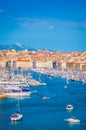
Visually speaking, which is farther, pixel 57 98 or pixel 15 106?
pixel 57 98

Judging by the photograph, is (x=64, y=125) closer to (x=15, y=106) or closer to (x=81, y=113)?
(x=81, y=113)

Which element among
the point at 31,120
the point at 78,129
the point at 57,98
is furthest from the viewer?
the point at 57,98

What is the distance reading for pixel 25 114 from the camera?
1911 centimetres

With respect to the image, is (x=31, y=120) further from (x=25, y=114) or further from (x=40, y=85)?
(x=40, y=85)

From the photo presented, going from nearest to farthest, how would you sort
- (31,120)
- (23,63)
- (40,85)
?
(31,120) → (40,85) → (23,63)

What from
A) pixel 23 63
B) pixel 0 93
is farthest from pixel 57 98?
pixel 23 63

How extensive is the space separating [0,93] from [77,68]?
24.6 metres

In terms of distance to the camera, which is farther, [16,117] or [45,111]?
[45,111]

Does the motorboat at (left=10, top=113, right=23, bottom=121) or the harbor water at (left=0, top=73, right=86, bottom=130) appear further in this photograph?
the motorboat at (left=10, top=113, right=23, bottom=121)

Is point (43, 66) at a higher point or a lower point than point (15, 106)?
higher

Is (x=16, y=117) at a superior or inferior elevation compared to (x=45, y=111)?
inferior

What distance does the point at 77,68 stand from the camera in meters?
49.2

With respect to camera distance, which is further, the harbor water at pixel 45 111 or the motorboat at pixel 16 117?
the motorboat at pixel 16 117

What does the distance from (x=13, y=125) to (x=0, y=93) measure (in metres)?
8.31
